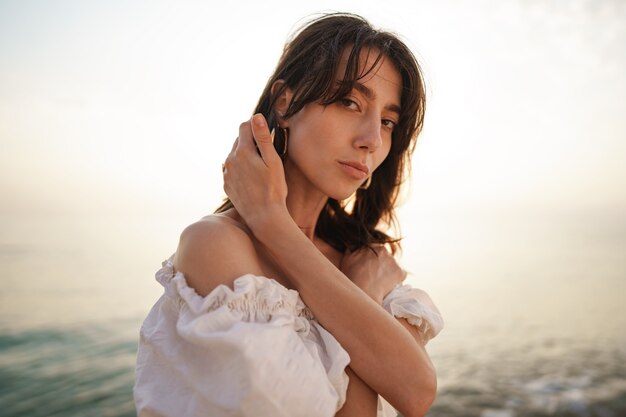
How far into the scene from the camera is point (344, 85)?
6.93 feet

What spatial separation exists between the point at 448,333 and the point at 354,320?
32.8 ft

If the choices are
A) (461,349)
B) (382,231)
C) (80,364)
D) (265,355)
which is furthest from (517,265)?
(265,355)

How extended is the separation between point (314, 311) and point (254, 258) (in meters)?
0.27

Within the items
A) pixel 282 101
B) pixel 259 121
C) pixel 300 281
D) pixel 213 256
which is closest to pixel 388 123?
pixel 282 101

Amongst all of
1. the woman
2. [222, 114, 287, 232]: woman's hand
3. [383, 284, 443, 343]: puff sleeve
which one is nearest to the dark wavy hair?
the woman

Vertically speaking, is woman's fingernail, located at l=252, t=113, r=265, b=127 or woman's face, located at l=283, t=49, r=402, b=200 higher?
woman's face, located at l=283, t=49, r=402, b=200

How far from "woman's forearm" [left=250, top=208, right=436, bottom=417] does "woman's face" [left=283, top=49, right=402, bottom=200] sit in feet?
1.46

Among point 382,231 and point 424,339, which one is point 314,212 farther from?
point 424,339

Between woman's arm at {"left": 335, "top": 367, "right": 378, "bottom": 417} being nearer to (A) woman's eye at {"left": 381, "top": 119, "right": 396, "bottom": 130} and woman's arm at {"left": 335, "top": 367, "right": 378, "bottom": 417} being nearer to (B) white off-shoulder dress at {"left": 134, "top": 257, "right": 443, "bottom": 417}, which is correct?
(B) white off-shoulder dress at {"left": 134, "top": 257, "right": 443, "bottom": 417}

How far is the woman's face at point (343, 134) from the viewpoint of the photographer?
2125 millimetres

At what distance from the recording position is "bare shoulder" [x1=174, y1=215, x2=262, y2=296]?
171cm

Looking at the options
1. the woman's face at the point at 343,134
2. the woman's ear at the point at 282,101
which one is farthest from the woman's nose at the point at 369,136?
the woman's ear at the point at 282,101

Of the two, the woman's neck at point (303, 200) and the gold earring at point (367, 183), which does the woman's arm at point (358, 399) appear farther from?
the gold earring at point (367, 183)

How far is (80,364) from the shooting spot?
8250mm
